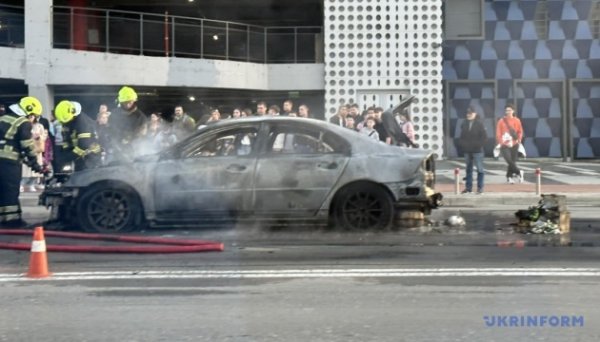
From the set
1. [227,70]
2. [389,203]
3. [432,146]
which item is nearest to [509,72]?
[432,146]

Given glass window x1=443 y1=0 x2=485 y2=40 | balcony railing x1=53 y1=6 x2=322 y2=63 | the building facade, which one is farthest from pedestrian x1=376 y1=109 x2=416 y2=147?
glass window x1=443 y1=0 x2=485 y2=40

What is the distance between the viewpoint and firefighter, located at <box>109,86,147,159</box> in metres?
12.2

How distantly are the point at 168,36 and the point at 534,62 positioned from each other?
34.8ft

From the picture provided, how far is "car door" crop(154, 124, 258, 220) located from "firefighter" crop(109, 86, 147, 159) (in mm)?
1663

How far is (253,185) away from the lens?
10.5 metres

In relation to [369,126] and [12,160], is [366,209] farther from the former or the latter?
[369,126]

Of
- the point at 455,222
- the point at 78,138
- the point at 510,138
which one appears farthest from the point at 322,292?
the point at 510,138

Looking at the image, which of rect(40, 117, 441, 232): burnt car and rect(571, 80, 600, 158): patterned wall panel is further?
rect(571, 80, 600, 158): patterned wall panel

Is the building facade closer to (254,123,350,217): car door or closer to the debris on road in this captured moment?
(254,123,350,217): car door

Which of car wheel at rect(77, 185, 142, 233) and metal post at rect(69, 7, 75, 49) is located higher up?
metal post at rect(69, 7, 75, 49)

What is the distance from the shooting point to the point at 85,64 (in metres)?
22.7

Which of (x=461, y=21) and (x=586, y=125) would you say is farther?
(x=586, y=125)

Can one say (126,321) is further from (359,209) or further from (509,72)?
(509,72)

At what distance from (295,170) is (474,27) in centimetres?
1721
